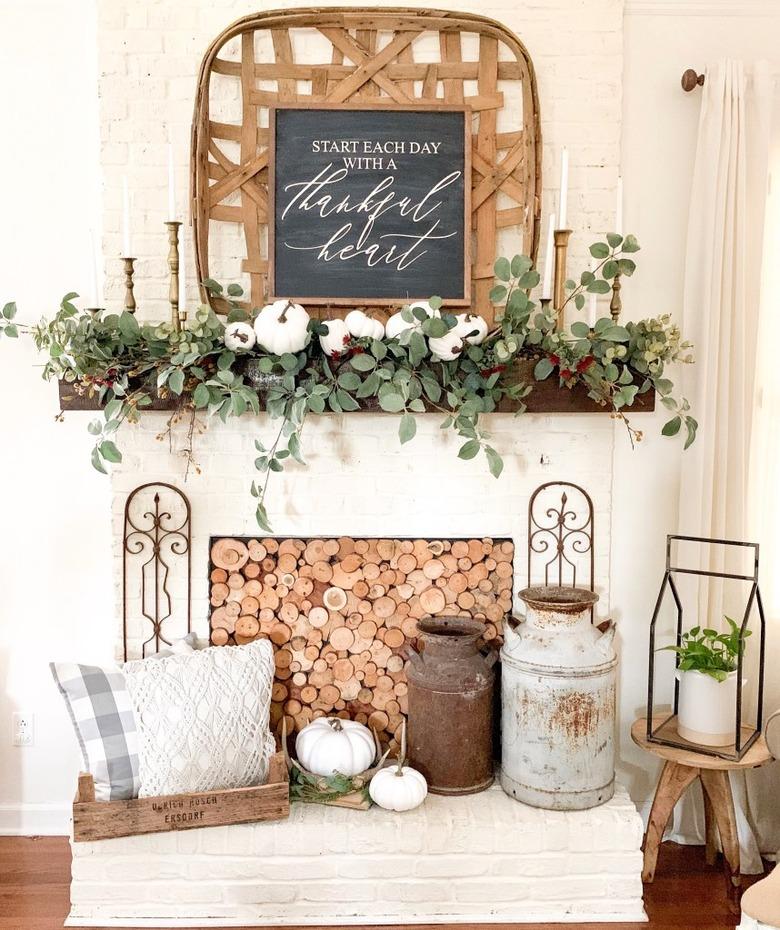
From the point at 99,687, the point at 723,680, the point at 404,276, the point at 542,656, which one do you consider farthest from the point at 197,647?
the point at 723,680

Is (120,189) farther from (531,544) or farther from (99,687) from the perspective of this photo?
(531,544)

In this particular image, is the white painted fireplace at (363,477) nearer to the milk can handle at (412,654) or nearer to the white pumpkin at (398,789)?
the milk can handle at (412,654)

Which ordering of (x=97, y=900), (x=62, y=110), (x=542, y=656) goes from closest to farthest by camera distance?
(x=97, y=900) → (x=542, y=656) → (x=62, y=110)

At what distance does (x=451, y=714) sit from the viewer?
2.54 metres

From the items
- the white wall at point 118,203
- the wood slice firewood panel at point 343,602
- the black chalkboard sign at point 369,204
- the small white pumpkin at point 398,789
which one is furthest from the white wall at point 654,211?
the small white pumpkin at point 398,789

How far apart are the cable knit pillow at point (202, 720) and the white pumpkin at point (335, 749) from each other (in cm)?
12

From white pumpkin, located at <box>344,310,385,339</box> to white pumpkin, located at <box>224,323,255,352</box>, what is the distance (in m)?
0.26

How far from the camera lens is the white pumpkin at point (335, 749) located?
8.30ft

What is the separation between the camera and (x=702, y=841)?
2.79m

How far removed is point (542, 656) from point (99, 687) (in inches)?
49.0

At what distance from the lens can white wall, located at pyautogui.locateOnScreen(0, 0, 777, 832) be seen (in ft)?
8.57

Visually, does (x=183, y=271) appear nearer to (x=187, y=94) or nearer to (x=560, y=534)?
(x=187, y=94)

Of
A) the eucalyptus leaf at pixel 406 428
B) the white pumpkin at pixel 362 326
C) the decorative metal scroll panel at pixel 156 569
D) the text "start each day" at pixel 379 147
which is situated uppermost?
the text "start each day" at pixel 379 147

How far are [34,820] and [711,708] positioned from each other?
2.12m
